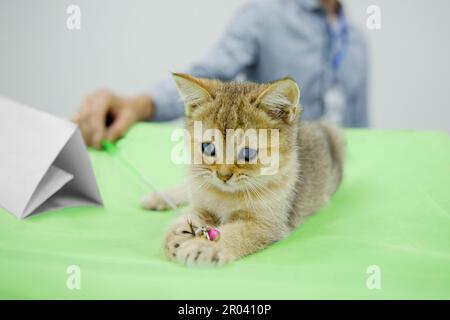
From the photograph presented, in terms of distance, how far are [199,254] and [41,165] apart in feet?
1.67

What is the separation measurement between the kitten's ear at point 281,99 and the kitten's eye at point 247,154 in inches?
4.6

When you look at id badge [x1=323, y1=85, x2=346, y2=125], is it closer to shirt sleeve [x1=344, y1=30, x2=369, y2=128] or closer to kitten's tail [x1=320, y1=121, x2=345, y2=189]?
shirt sleeve [x1=344, y1=30, x2=369, y2=128]

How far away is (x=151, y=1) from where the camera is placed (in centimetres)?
262

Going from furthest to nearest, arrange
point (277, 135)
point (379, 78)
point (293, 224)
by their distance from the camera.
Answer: point (379, 78) → point (293, 224) → point (277, 135)

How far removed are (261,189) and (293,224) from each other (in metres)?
0.17

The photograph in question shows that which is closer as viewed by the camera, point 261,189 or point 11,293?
point 11,293

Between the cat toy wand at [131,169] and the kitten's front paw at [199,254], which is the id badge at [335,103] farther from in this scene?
the kitten's front paw at [199,254]

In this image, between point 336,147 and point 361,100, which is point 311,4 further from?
point 336,147

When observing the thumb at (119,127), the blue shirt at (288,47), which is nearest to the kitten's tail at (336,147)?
the blue shirt at (288,47)

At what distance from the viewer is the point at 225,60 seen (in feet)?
7.64

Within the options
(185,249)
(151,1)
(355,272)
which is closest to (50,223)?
(185,249)

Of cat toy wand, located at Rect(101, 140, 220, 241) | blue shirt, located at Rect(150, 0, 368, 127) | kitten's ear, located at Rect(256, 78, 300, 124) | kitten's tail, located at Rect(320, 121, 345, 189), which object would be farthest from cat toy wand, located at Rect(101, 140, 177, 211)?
blue shirt, located at Rect(150, 0, 368, 127)
